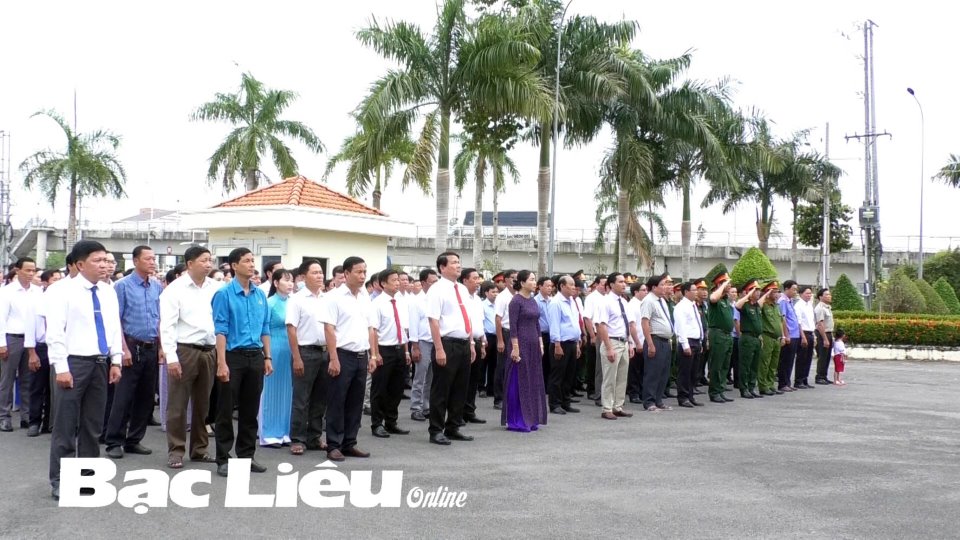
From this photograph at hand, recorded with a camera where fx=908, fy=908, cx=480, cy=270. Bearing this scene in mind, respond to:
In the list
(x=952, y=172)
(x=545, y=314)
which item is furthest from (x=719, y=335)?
(x=952, y=172)

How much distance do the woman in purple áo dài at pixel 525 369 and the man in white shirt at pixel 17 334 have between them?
214 inches

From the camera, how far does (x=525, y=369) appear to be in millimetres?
10922

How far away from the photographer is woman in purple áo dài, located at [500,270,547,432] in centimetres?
1088

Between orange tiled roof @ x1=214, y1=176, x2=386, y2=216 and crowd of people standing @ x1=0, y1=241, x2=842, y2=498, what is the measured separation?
198 inches

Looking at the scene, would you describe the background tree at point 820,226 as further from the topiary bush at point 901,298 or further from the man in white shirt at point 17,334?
the man in white shirt at point 17,334

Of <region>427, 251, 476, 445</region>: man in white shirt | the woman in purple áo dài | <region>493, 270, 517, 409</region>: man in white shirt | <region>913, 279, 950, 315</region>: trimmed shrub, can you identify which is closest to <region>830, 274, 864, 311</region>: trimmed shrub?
<region>913, 279, 950, 315</region>: trimmed shrub

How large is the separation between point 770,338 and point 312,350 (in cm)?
943

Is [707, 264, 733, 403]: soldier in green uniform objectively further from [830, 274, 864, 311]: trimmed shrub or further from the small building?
[830, 274, 864, 311]: trimmed shrub

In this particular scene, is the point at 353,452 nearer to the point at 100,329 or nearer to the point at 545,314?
the point at 100,329

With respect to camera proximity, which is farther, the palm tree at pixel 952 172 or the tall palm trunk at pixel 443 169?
the palm tree at pixel 952 172

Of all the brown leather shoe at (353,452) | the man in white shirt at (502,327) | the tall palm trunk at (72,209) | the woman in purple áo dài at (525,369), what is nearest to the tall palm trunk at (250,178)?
the tall palm trunk at (72,209)

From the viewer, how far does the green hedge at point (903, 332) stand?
984 inches

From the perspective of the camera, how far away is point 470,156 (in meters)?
37.6

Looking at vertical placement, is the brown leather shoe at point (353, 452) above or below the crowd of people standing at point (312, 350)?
below
